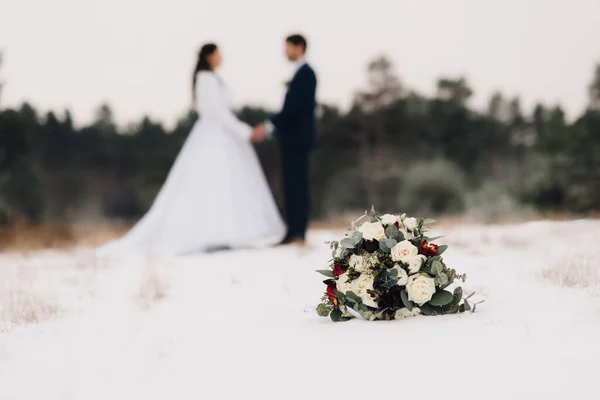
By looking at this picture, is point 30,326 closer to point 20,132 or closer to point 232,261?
point 232,261

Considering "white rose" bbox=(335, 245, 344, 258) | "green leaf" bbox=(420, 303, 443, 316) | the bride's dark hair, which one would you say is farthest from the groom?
"green leaf" bbox=(420, 303, 443, 316)

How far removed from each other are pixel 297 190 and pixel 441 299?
503 centimetres

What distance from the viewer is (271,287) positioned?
628cm

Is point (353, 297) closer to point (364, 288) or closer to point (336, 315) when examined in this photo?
point (364, 288)

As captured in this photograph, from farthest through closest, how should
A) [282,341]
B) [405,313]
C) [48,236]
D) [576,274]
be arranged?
1. [48,236]
2. [576,274]
3. [405,313]
4. [282,341]

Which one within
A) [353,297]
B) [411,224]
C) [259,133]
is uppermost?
[259,133]

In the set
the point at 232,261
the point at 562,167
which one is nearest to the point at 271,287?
the point at 232,261

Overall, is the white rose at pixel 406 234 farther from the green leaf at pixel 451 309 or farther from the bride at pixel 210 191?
the bride at pixel 210 191

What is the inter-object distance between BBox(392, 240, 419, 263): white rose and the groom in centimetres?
482

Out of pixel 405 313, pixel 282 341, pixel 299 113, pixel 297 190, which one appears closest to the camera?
pixel 282 341

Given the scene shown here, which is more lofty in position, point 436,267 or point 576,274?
point 436,267

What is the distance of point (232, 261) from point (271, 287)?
6.34 feet

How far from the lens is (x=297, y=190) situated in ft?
30.7

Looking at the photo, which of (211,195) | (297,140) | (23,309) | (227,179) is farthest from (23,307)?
(297,140)
